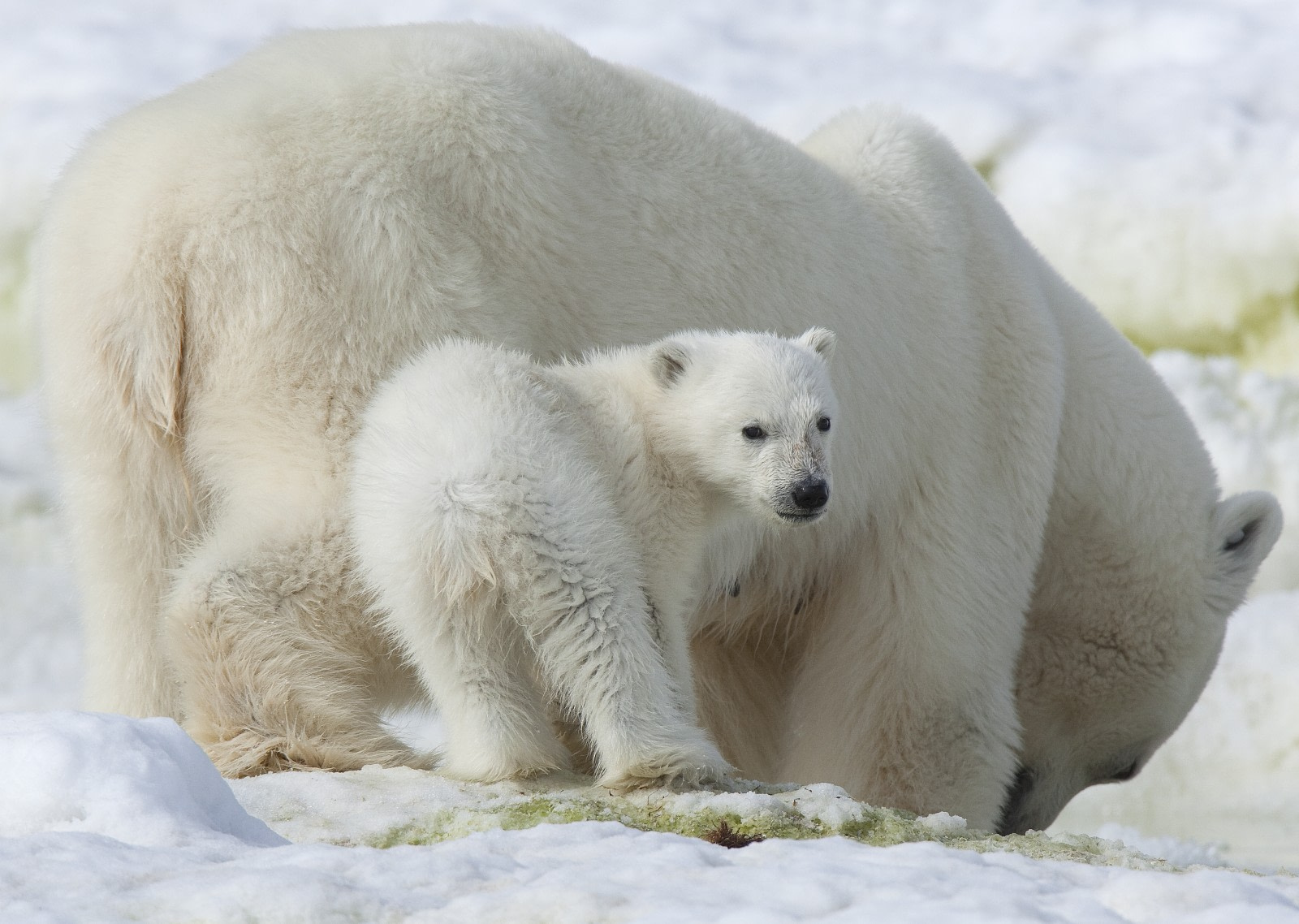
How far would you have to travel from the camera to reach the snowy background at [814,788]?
6.20 ft

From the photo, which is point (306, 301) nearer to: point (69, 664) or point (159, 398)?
point (159, 398)

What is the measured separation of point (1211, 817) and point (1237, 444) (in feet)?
7.09

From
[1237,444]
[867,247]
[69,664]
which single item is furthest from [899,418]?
[69,664]

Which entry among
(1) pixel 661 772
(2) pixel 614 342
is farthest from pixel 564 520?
(2) pixel 614 342

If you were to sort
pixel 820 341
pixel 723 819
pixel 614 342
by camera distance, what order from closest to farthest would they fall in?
pixel 723 819 → pixel 820 341 → pixel 614 342

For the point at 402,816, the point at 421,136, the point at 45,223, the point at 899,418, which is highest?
the point at 421,136

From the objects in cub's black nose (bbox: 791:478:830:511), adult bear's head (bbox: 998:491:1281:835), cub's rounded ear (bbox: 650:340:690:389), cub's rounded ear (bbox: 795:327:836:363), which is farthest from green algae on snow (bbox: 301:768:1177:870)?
adult bear's head (bbox: 998:491:1281:835)

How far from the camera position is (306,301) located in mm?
3109

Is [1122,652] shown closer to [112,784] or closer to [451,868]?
[451,868]

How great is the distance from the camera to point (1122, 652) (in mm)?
4648

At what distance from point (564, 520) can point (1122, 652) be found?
2.52 m

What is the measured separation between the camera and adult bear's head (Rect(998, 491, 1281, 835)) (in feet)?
15.2

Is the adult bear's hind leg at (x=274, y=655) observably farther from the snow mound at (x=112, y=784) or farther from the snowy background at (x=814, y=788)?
the snow mound at (x=112, y=784)

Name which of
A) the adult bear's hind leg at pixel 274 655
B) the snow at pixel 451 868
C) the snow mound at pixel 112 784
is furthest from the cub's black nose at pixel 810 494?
the snow mound at pixel 112 784
